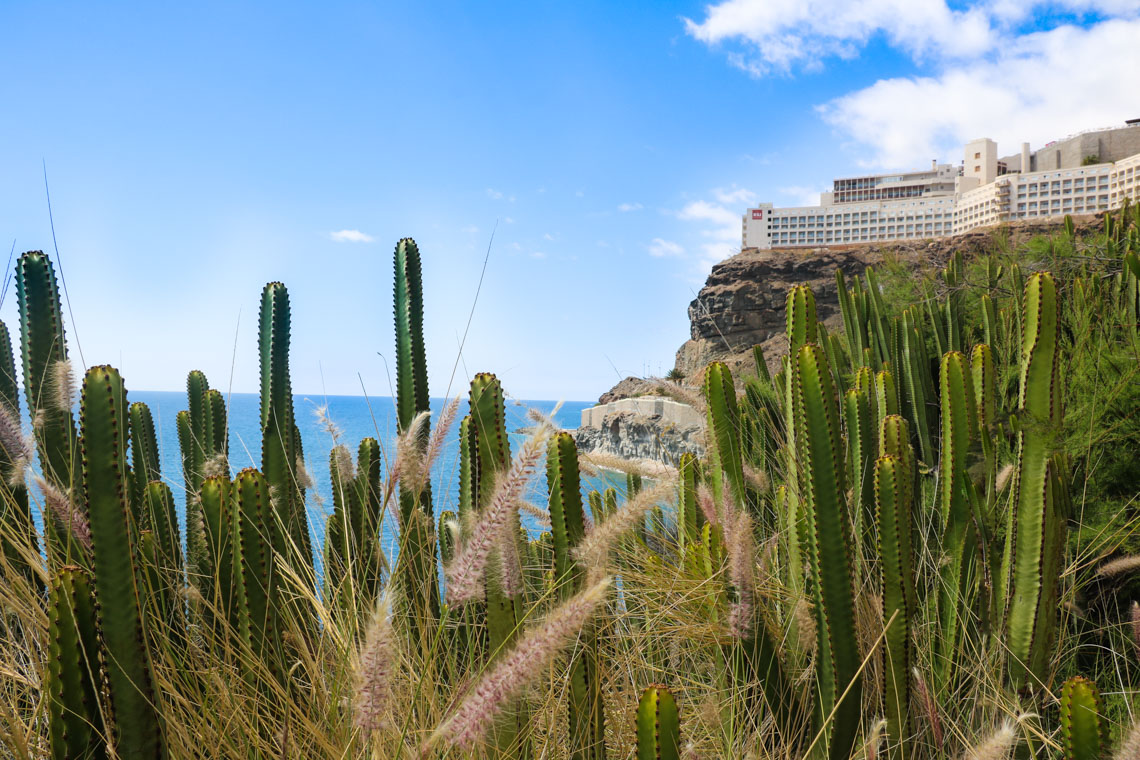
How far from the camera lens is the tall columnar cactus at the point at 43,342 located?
6.18 feet

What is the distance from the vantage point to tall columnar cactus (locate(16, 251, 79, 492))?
1.88 metres

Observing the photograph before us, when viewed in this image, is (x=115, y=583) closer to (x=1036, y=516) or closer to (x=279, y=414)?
(x=279, y=414)

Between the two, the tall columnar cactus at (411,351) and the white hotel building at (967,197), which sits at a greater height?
the white hotel building at (967,197)

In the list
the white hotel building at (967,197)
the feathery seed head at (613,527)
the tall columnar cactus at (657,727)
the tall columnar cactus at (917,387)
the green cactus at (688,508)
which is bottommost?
the tall columnar cactus at (657,727)

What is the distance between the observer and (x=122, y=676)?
1.16m

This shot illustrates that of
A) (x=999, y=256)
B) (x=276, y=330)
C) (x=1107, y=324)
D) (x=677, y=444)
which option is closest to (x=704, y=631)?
(x=276, y=330)

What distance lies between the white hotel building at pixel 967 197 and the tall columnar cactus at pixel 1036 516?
4238 cm

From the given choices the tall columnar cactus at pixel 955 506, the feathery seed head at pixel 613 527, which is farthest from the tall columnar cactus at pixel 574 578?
the tall columnar cactus at pixel 955 506

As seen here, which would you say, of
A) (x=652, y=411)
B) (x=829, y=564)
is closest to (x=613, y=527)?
(x=829, y=564)

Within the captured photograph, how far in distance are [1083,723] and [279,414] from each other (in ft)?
7.23

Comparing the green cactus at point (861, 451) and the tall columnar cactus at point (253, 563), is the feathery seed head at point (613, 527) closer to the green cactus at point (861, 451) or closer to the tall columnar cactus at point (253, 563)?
the tall columnar cactus at point (253, 563)

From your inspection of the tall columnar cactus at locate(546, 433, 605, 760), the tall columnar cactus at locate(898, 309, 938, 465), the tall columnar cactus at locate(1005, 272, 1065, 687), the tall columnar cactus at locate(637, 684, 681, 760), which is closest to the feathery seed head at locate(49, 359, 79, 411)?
the tall columnar cactus at locate(546, 433, 605, 760)

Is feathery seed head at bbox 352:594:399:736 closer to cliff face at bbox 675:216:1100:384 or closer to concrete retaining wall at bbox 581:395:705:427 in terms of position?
concrete retaining wall at bbox 581:395:705:427

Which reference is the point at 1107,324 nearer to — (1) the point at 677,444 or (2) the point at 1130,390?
(2) the point at 1130,390
